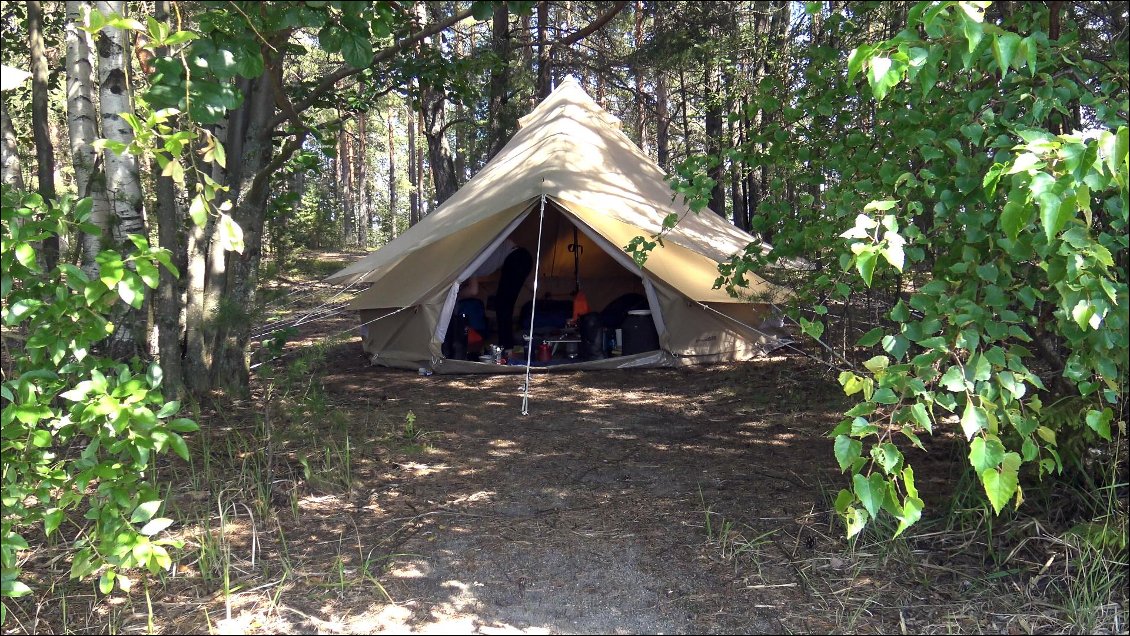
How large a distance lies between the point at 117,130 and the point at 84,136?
1.64 ft

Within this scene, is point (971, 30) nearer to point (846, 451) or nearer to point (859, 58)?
point (859, 58)

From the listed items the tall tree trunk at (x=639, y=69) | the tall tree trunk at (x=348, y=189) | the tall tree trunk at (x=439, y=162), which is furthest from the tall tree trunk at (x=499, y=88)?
the tall tree trunk at (x=348, y=189)

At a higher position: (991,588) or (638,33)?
(638,33)

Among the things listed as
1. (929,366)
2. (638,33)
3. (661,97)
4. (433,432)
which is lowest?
(433,432)

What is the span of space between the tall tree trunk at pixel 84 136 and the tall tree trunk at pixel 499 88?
6.24 metres

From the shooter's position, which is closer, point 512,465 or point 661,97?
point 512,465

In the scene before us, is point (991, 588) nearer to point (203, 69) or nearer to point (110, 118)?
point (203, 69)

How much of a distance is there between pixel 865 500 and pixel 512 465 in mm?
2568

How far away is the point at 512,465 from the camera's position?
4.29 meters

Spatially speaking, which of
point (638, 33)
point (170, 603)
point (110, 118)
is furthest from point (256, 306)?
point (638, 33)

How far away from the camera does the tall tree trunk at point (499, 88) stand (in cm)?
1080

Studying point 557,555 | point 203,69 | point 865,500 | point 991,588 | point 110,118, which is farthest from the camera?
point 110,118

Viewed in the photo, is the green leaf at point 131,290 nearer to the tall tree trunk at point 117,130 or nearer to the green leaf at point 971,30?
the green leaf at point 971,30

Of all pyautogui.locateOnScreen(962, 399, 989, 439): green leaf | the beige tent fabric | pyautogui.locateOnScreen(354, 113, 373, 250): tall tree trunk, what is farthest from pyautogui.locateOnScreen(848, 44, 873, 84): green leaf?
pyautogui.locateOnScreen(354, 113, 373, 250): tall tree trunk
